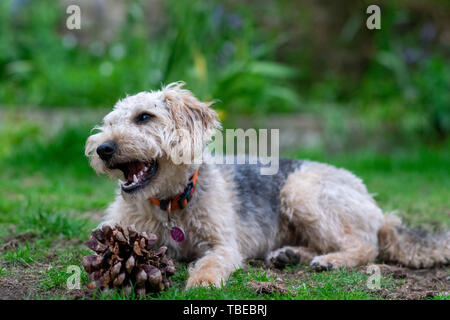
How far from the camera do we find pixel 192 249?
427 cm

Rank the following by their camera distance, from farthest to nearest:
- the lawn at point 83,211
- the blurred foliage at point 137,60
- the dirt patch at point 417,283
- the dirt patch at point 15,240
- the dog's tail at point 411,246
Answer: the blurred foliage at point 137,60 → the dog's tail at point 411,246 → the dirt patch at point 15,240 → the dirt patch at point 417,283 → the lawn at point 83,211

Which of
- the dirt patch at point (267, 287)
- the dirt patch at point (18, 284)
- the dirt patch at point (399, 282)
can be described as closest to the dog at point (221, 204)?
the dirt patch at point (399, 282)

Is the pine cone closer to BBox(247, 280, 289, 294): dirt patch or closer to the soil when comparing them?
the soil

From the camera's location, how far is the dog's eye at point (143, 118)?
4000 mm

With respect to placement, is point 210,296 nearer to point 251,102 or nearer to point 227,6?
point 251,102

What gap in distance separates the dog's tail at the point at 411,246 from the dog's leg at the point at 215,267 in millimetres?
1542

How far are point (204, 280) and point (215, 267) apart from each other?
0.84ft

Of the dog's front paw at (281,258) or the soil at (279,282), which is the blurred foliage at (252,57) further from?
the soil at (279,282)

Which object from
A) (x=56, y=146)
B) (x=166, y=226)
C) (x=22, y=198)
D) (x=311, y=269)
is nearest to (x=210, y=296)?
(x=166, y=226)

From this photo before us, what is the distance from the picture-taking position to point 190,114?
13.7 ft

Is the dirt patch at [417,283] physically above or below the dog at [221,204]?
below

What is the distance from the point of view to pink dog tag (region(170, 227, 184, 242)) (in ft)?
13.5

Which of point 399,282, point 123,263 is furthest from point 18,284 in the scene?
point 399,282
